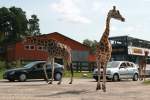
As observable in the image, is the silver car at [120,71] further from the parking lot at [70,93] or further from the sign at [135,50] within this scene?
the sign at [135,50]

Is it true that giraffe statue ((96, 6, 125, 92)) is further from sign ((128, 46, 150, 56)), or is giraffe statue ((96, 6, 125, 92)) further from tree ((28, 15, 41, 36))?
tree ((28, 15, 41, 36))

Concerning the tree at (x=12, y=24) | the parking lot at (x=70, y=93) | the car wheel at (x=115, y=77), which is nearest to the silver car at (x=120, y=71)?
the car wheel at (x=115, y=77)

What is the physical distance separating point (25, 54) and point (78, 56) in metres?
11.3

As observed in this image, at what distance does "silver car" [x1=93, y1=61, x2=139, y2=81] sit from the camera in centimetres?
3258

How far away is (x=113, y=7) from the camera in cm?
2098

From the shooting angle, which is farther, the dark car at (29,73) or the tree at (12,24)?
the tree at (12,24)

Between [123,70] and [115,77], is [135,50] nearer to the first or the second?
[123,70]

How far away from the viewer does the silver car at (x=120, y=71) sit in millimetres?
32578

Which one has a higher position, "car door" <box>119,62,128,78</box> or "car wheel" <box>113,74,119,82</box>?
"car door" <box>119,62,128,78</box>

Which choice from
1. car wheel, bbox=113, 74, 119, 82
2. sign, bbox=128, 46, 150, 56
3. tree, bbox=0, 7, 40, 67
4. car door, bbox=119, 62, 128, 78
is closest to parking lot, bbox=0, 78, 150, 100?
car wheel, bbox=113, 74, 119, 82

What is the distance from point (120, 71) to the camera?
33.4 metres

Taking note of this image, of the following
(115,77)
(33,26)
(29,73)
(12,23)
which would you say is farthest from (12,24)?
(29,73)

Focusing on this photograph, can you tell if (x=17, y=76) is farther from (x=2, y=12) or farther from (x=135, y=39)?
(x=2, y=12)

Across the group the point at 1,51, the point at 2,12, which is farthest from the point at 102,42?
the point at 2,12
